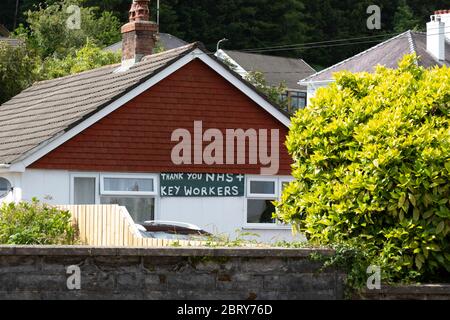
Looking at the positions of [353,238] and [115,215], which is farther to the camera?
[115,215]

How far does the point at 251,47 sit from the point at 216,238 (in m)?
79.6

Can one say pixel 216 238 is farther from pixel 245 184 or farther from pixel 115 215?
pixel 245 184

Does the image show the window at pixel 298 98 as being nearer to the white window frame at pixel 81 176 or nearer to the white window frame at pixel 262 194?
the white window frame at pixel 262 194

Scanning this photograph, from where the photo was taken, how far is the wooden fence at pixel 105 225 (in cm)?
1812

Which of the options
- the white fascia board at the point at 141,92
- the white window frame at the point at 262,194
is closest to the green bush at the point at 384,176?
the white fascia board at the point at 141,92

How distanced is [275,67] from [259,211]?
5690cm

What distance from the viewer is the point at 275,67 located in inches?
3285

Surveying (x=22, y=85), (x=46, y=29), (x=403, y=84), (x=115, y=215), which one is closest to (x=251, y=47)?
(x=46, y=29)

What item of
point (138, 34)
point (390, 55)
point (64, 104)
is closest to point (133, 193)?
point (64, 104)

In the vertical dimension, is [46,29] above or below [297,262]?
above

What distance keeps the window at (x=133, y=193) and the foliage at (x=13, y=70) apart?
12725mm

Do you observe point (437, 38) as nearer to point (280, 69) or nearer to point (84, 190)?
point (280, 69)

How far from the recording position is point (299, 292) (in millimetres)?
11094
